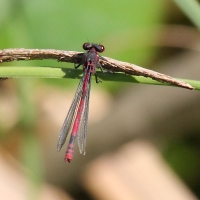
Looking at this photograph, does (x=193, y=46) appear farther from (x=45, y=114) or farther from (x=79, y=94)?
(x=79, y=94)

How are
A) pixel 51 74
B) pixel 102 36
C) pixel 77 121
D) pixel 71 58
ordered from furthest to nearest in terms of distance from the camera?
pixel 102 36 → pixel 77 121 → pixel 71 58 → pixel 51 74

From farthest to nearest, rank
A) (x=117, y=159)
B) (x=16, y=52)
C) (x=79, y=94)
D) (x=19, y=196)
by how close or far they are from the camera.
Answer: (x=117, y=159) → (x=19, y=196) → (x=79, y=94) → (x=16, y=52)

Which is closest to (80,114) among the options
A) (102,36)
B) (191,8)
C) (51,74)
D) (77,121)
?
(77,121)

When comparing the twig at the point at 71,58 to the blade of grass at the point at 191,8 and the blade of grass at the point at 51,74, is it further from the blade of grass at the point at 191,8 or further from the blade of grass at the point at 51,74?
the blade of grass at the point at 191,8

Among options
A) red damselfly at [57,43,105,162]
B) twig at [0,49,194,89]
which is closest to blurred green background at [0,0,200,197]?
red damselfly at [57,43,105,162]

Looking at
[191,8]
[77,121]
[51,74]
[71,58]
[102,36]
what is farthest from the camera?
[102,36]

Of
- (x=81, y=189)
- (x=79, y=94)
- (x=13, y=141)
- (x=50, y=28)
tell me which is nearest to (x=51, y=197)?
(x=81, y=189)

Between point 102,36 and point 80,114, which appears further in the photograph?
point 102,36

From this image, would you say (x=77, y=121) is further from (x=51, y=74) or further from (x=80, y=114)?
(x=51, y=74)

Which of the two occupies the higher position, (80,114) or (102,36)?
(102,36)

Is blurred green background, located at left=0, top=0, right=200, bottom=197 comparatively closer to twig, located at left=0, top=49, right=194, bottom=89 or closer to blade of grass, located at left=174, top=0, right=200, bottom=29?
twig, located at left=0, top=49, right=194, bottom=89

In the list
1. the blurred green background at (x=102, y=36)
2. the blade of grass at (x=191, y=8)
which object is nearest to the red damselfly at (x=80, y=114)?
the blade of grass at (x=191, y=8)
